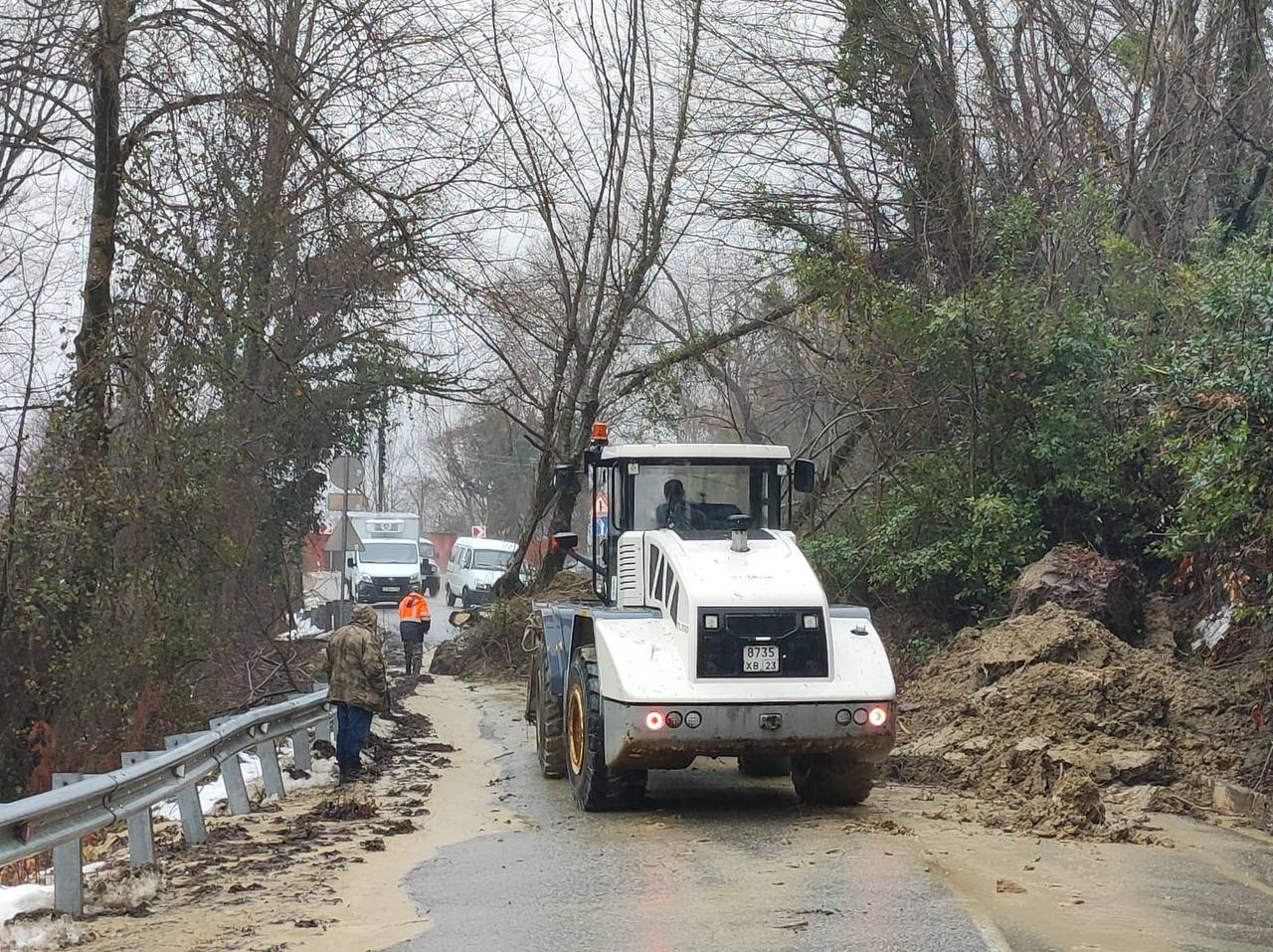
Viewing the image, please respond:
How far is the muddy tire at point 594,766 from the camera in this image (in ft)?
36.4

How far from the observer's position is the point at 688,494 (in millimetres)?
13000

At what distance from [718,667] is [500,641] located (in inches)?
591

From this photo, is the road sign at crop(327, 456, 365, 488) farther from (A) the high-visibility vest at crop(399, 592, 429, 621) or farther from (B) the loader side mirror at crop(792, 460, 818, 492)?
(B) the loader side mirror at crop(792, 460, 818, 492)

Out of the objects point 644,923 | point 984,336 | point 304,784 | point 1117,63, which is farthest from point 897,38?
point 644,923

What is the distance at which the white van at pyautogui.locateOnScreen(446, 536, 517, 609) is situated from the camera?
43250mm

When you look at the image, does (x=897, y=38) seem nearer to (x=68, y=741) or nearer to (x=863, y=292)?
(x=863, y=292)

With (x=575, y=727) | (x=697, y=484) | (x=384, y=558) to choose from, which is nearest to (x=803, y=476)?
(x=697, y=484)

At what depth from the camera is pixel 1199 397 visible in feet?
41.3

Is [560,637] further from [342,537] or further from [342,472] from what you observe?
[342,472]

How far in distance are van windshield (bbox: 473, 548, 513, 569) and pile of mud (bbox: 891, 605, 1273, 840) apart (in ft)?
96.4

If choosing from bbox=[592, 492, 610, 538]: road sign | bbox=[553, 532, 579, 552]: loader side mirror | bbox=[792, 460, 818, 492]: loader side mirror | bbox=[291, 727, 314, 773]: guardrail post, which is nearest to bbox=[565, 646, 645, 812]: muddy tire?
bbox=[553, 532, 579, 552]: loader side mirror

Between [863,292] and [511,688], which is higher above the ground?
[863,292]

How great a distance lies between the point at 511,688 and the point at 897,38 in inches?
449

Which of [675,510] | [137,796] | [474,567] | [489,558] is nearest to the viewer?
[137,796]
